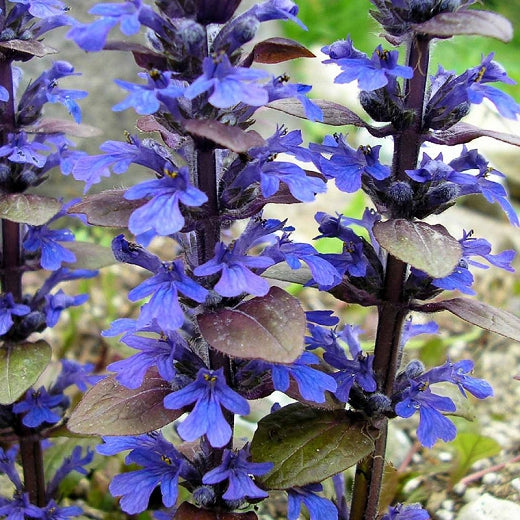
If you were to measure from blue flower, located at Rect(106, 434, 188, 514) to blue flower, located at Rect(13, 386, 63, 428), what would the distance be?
53 centimetres

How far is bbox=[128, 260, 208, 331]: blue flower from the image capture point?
5.14 ft

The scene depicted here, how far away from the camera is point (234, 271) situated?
165 cm

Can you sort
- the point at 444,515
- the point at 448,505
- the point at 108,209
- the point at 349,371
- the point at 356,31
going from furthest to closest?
the point at 356,31 < the point at 448,505 < the point at 444,515 < the point at 349,371 < the point at 108,209

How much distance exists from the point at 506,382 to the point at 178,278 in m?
3.14

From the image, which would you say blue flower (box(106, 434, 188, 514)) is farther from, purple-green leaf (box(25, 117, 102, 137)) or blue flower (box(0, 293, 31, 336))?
purple-green leaf (box(25, 117, 102, 137))

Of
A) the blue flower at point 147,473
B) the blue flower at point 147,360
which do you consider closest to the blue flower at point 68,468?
the blue flower at point 147,473

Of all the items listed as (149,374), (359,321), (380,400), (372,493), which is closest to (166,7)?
(149,374)

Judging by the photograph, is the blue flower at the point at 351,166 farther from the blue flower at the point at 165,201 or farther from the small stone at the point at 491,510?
the small stone at the point at 491,510

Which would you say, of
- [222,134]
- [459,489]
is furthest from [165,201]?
[459,489]

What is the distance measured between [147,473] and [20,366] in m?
0.63

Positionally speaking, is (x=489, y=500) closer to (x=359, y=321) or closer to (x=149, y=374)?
(x=149, y=374)

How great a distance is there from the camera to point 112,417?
1800mm

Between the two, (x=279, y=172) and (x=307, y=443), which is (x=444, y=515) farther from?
(x=279, y=172)

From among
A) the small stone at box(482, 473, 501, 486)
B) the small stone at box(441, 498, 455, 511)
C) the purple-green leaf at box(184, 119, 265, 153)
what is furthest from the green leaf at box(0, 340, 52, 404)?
the small stone at box(482, 473, 501, 486)
